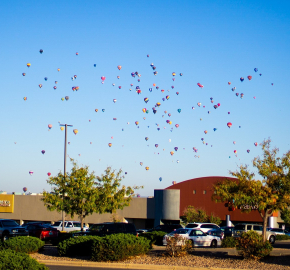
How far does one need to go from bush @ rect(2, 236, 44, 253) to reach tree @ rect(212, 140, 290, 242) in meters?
9.14

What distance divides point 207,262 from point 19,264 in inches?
429

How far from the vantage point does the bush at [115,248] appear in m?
19.0

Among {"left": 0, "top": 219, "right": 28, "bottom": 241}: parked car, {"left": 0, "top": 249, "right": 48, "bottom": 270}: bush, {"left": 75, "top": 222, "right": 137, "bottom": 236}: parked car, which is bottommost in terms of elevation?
{"left": 0, "top": 219, "right": 28, "bottom": 241}: parked car

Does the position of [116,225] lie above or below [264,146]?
below

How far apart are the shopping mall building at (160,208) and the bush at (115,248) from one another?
1559 inches

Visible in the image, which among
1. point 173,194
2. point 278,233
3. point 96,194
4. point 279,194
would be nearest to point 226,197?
point 279,194

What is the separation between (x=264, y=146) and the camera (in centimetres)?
2181

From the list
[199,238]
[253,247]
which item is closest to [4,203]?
[199,238]

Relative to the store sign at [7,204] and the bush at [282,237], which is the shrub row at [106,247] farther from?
the store sign at [7,204]

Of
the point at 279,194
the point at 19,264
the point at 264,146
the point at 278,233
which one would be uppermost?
the point at 264,146

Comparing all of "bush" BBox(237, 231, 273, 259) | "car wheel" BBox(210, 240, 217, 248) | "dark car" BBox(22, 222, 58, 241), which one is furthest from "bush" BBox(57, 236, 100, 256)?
"dark car" BBox(22, 222, 58, 241)

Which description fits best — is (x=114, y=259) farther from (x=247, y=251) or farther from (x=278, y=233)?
(x=278, y=233)

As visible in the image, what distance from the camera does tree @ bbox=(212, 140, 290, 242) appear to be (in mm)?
20578

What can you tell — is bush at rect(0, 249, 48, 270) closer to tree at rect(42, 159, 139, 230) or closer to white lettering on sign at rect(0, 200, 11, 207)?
tree at rect(42, 159, 139, 230)
